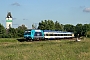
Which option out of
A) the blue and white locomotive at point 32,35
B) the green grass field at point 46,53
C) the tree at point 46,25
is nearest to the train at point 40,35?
the blue and white locomotive at point 32,35

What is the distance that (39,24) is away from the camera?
11462 centimetres

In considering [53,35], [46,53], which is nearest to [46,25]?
[53,35]

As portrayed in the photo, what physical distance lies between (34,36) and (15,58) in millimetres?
39912

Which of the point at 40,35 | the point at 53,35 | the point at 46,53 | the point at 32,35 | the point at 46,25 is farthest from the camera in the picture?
the point at 46,25

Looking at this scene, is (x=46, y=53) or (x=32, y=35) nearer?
(x=46, y=53)

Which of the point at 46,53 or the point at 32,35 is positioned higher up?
the point at 32,35

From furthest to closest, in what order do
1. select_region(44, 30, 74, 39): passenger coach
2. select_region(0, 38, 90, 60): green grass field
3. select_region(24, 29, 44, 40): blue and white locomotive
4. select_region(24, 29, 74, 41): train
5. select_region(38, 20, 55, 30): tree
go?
select_region(38, 20, 55, 30): tree → select_region(44, 30, 74, 39): passenger coach → select_region(24, 29, 74, 41): train → select_region(24, 29, 44, 40): blue and white locomotive → select_region(0, 38, 90, 60): green grass field

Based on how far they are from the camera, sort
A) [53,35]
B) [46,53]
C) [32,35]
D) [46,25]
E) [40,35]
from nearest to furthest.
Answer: [46,53]
[32,35]
[40,35]
[53,35]
[46,25]

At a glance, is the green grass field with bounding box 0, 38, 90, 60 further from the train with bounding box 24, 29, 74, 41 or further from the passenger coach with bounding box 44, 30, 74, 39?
the passenger coach with bounding box 44, 30, 74, 39

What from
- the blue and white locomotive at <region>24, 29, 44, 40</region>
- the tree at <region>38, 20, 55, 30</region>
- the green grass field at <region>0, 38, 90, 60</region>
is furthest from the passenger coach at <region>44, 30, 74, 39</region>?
the tree at <region>38, 20, 55, 30</region>

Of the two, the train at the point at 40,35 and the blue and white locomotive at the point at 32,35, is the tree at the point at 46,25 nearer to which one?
the train at the point at 40,35

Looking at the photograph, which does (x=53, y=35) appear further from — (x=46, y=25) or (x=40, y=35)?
(x=46, y=25)

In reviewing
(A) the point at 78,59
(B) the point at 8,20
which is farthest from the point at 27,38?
(B) the point at 8,20

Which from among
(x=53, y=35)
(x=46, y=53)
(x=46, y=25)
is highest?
(x=46, y=25)
